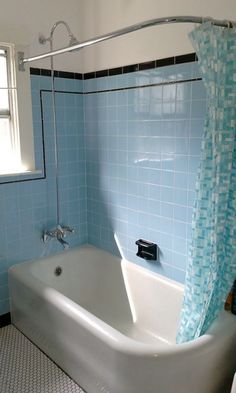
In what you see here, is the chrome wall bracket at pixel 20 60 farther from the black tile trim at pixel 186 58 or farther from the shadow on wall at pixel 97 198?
the black tile trim at pixel 186 58

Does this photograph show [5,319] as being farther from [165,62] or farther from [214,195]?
[165,62]

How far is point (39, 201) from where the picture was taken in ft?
8.25

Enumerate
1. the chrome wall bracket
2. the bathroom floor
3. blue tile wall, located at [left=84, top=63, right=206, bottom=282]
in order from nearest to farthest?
1. the bathroom floor
2. blue tile wall, located at [left=84, top=63, right=206, bottom=282]
3. the chrome wall bracket

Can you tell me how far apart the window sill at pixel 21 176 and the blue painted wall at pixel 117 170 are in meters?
0.04

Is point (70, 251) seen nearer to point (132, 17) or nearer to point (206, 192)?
point (206, 192)

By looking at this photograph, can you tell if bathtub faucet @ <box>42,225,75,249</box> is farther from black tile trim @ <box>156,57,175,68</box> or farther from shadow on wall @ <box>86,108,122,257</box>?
black tile trim @ <box>156,57,175,68</box>

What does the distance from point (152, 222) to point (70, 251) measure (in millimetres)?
743

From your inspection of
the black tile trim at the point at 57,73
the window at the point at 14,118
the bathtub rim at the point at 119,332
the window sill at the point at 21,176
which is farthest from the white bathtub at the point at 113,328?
the black tile trim at the point at 57,73

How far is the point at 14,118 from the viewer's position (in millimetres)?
2355

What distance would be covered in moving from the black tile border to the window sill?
66cm

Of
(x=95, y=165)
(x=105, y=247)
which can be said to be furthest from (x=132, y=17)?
(x=105, y=247)

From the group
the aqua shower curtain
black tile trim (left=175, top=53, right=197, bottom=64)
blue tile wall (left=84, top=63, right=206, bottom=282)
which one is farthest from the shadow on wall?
the aqua shower curtain

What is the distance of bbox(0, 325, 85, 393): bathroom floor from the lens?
6.19 ft

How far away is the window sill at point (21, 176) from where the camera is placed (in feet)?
7.54
